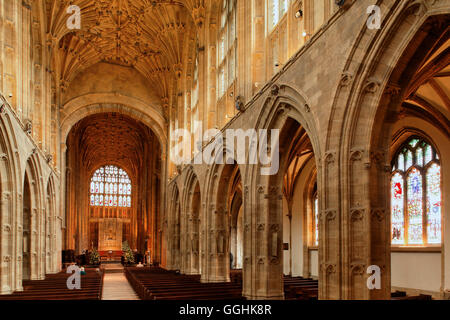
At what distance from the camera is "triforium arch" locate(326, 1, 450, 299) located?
28.1ft

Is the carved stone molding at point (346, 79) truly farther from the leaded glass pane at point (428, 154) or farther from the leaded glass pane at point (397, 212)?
the leaded glass pane at point (397, 212)

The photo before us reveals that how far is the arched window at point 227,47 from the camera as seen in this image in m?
18.7

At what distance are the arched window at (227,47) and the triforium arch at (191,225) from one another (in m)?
5.75

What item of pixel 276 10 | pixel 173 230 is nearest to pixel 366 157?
pixel 276 10

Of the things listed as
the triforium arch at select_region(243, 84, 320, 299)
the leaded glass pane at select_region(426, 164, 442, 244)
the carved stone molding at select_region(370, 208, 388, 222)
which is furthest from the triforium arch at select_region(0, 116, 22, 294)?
the leaded glass pane at select_region(426, 164, 442, 244)

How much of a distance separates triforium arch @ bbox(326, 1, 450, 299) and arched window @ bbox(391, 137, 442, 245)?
28.0 ft

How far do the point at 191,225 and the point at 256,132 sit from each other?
38.6ft

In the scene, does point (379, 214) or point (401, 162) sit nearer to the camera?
point (379, 214)

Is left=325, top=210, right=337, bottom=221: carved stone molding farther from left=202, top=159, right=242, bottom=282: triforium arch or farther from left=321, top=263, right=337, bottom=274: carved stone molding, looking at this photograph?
left=202, top=159, right=242, bottom=282: triforium arch

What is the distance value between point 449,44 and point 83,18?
74.2ft

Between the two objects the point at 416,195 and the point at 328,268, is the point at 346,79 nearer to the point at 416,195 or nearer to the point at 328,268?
the point at 328,268

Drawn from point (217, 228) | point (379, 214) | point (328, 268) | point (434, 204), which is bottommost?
point (217, 228)

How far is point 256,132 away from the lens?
14461mm
